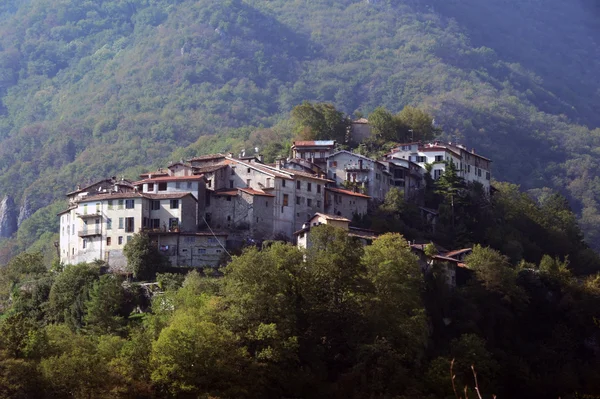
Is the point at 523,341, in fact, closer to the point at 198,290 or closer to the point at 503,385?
the point at 503,385

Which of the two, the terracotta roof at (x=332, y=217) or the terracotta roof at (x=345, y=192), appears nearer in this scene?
the terracotta roof at (x=332, y=217)

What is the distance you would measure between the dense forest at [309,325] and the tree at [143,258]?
12 cm

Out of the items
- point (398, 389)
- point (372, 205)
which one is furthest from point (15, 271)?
point (398, 389)

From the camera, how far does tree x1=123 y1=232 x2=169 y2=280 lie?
305 ft

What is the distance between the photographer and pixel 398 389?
80.7 m

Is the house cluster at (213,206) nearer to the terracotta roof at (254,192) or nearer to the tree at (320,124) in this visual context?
the terracotta roof at (254,192)

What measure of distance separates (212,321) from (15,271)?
2716cm

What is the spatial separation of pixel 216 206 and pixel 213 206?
0.28m

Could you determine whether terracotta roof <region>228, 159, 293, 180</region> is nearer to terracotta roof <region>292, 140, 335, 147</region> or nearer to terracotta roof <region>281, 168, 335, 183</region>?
terracotta roof <region>281, 168, 335, 183</region>

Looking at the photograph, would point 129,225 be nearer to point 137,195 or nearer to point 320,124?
point 137,195

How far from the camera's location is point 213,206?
326 feet

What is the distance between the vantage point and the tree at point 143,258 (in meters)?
92.9

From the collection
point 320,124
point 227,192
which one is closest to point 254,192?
point 227,192

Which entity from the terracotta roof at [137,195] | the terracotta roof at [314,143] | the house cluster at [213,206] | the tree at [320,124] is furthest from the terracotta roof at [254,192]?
the tree at [320,124]
